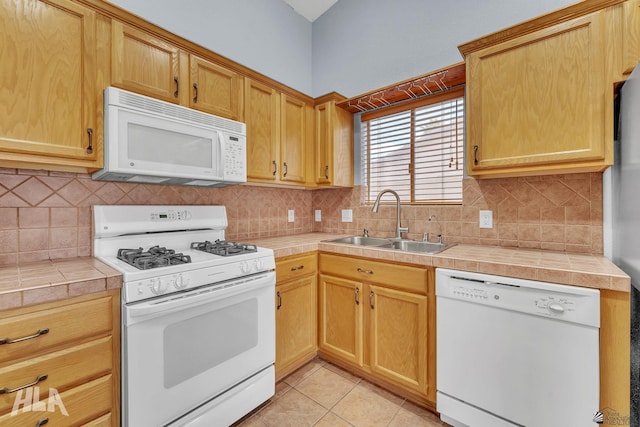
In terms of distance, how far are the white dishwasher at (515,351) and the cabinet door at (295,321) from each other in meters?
0.90

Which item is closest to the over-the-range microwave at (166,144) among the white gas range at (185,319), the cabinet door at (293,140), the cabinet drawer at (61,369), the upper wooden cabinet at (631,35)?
the white gas range at (185,319)

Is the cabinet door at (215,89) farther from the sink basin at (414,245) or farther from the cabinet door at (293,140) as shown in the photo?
the sink basin at (414,245)

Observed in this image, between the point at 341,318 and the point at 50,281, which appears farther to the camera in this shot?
the point at 341,318

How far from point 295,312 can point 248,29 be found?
7.80 ft

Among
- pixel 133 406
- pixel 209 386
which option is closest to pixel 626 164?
pixel 209 386

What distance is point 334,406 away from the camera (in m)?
1.71

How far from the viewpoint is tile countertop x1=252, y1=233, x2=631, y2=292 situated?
1157mm

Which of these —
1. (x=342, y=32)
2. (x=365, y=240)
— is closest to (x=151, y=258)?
(x=365, y=240)

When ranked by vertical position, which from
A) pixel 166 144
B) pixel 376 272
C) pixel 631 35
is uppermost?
pixel 631 35

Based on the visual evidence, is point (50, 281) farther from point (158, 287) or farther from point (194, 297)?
point (194, 297)

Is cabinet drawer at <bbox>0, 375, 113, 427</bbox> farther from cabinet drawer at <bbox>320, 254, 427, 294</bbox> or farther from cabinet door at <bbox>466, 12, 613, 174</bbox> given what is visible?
cabinet door at <bbox>466, 12, 613, 174</bbox>

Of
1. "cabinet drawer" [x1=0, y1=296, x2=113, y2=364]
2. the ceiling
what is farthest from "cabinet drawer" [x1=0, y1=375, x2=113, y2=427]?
the ceiling

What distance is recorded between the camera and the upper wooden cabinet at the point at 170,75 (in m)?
1.49

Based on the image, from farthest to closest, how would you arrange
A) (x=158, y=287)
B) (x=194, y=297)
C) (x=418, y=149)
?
(x=418, y=149), (x=194, y=297), (x=158, y=287)
